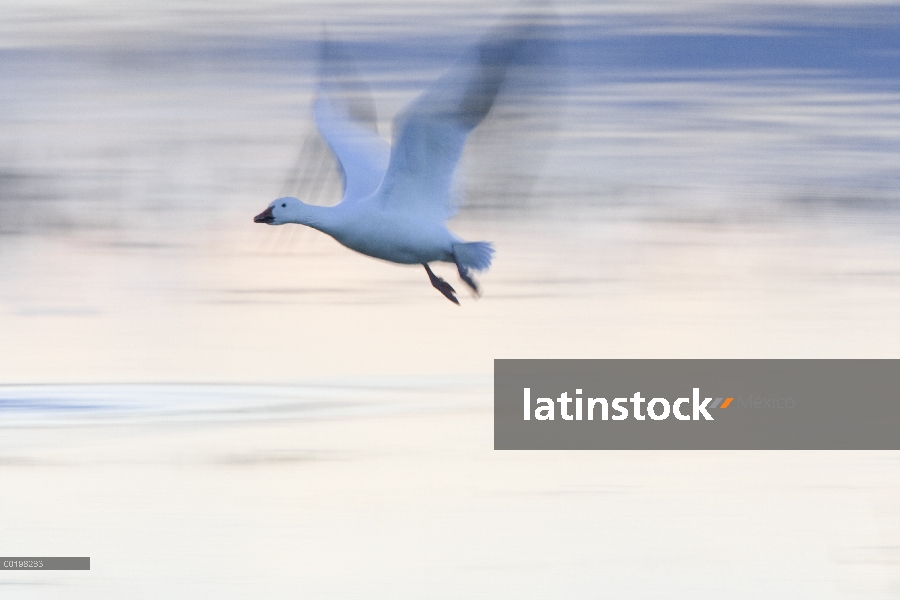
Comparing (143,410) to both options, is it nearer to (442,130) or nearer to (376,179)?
(376,179)

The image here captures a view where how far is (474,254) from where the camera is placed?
5520mm

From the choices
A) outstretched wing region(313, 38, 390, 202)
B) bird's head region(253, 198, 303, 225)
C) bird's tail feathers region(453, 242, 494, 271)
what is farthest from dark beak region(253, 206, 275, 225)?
bird's tail feathers region(453, 242, 494, 271)

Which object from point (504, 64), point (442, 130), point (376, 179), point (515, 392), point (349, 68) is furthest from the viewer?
point (515, 392)

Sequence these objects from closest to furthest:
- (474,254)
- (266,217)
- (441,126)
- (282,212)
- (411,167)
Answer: (441,126) < (411,167) < (474,254) < (282,212) < (266,217)

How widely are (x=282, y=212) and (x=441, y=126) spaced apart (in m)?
1.02

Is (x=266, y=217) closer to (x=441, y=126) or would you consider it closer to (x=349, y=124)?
(x=349, y=124)

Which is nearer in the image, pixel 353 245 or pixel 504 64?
pixel 504 64

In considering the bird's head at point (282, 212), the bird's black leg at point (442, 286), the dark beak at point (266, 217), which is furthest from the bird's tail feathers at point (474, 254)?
the dark beak at point (266, 217)

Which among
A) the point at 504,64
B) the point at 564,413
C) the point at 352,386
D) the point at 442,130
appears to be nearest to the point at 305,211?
the point at 442,130

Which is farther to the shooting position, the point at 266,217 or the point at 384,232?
the point at 266,217

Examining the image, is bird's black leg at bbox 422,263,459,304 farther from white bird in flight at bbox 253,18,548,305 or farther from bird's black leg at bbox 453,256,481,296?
bird's black leg at bbox 453,256,481,296

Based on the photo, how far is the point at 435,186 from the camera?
17.6 feet

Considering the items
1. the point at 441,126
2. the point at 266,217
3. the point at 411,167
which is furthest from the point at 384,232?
the point at 266,217

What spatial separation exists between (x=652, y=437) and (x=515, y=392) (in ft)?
2.79
